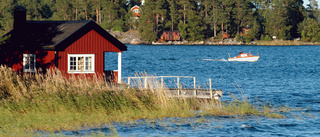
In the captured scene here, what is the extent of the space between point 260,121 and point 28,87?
11.1m

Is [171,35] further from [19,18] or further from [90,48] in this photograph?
[90,48]

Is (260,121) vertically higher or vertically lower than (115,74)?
lower

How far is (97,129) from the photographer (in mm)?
18234

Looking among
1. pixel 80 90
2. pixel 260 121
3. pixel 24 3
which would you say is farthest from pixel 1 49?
pixel 24 3

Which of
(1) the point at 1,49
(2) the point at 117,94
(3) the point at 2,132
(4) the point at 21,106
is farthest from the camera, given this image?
(1) the point at 1,49

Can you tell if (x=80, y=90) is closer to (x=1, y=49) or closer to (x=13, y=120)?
(x=13, y=120)

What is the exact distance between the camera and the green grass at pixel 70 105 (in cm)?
1861

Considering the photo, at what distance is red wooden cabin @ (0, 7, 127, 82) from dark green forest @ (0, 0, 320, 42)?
123 meters

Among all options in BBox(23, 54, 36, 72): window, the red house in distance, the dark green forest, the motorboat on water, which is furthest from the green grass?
the red house in distance

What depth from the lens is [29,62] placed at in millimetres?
27188

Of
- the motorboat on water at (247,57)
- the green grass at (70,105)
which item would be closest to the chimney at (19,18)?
the green grass at (70,105)

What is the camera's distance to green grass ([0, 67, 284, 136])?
1861 centimetres

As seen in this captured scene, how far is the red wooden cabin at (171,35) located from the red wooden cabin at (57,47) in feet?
426

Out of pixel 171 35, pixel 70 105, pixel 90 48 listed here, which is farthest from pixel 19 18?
pixel 171 35
